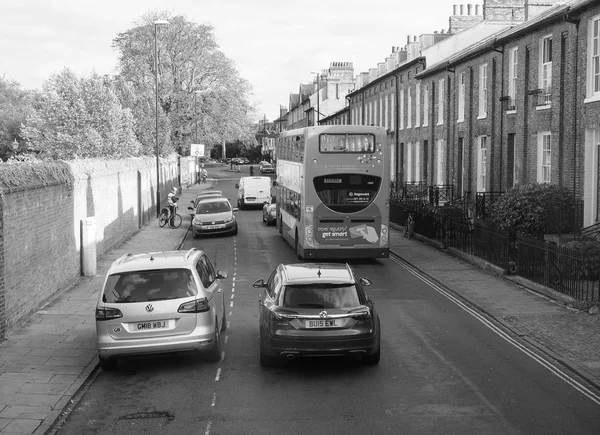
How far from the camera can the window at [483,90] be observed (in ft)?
108

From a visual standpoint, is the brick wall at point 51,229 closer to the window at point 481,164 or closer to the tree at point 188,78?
the window at point 481,164

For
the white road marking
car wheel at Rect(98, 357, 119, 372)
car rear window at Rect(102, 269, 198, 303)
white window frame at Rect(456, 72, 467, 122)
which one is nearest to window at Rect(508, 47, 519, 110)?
white window frame at Rect(456, 72, 467, 122)

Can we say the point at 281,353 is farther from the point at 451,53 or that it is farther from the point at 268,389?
the point at 451,53

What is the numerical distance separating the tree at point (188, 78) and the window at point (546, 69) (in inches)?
1672

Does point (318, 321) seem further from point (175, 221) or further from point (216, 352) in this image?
point (175, 221)

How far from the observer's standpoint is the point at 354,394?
10.2 m

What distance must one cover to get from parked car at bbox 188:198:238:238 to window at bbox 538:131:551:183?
12.6 m

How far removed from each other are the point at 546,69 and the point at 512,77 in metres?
3.20

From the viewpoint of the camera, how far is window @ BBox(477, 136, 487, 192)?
33.0 metres

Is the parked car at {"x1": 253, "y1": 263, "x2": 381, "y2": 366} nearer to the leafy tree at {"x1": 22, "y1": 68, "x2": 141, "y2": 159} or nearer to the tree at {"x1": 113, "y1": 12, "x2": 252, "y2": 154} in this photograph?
the leafy tree at {"x1": 22, "y1": 68, "x2": 141, "y2": 159}

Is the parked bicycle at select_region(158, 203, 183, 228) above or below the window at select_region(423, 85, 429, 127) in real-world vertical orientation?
below

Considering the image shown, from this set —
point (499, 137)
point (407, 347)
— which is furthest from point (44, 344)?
point (499, 137)

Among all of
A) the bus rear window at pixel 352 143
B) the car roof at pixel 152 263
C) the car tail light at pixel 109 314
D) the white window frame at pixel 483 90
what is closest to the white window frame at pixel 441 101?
the white window frame at pixel 483 90

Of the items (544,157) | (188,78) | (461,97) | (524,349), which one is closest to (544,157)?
(544,157)
